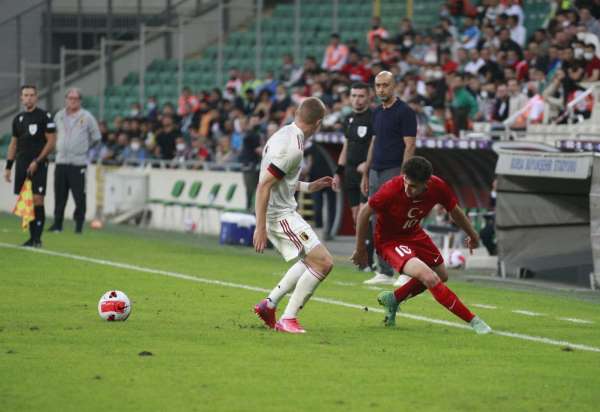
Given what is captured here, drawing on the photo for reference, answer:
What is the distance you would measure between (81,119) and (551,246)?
8829mm

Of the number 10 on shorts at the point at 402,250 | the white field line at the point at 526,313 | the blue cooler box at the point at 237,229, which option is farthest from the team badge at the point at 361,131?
the blue cooler box at the point at 237,229

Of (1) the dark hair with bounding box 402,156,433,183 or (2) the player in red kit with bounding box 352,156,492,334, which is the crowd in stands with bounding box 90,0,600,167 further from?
(1) the dark hair with bounding box 402,156,433,183

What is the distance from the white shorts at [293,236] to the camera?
10492mm

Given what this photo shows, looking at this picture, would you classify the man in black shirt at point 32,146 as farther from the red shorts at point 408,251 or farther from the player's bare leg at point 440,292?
the player's bare leg at point 440,292

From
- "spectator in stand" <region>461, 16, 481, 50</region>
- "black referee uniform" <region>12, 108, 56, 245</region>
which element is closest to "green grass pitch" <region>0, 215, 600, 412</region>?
"black referee uniform" <region>12, 108, 56, 245</region>

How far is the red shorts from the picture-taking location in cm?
1076

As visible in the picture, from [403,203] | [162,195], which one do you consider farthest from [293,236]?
[162,195]

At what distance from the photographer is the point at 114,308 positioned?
35.8 ft

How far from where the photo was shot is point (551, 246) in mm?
16484

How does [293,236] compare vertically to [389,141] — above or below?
below

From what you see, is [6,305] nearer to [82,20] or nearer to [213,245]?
[213,245]

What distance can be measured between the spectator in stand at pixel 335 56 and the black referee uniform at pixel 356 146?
1127 centimetres

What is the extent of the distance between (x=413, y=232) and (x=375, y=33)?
18034mm

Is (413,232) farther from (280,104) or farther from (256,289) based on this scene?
(280,104)
